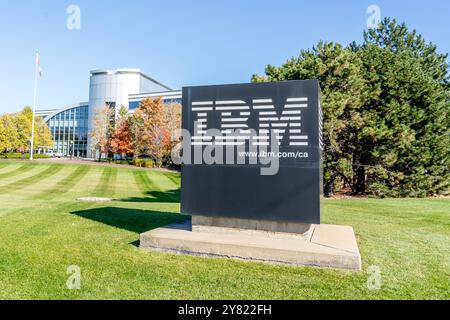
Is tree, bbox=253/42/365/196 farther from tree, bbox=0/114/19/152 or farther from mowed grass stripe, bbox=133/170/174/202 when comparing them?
tree, bbox=0/114/19/152

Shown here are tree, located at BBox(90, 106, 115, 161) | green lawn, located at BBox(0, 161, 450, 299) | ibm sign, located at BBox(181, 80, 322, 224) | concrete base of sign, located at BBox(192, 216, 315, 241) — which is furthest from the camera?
tree, located at BBox(90, 106, 115, 161)

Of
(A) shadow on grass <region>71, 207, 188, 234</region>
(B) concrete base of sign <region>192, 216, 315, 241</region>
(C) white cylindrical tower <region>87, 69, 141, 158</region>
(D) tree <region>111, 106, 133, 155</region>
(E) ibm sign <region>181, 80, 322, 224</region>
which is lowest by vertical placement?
(A) shadow on grass <region>71, 207, 188, 234</region>

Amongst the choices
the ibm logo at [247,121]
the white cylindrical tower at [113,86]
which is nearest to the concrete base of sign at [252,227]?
the ibm logo at [247,121]

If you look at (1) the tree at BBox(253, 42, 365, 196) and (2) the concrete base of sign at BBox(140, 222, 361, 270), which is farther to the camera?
(1) the tree at BBox(253, 42, 365, 196)

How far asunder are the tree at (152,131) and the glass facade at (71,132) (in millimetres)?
41229

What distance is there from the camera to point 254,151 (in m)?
6.84

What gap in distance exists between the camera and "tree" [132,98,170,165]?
45.8m

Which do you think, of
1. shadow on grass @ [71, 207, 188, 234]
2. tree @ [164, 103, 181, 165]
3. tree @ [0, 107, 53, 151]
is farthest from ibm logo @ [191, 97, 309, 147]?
tree @ [0, 107, 53, 151]

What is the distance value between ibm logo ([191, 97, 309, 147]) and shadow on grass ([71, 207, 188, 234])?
305 cm

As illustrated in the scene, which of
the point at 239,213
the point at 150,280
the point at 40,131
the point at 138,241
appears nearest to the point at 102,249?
the point at 138,241

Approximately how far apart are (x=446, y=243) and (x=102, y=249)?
786cm

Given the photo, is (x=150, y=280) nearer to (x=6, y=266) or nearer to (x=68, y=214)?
(x=6, y=266)

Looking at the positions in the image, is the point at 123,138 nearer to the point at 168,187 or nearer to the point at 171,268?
the point at 168,187

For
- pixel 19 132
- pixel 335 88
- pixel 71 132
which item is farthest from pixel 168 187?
pixel 71 132
